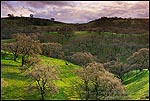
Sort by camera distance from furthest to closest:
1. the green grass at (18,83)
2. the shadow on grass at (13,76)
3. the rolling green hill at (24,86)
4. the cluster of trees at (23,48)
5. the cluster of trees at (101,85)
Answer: the cluster of trees at (23,48), the shadow on grass at (13,76), the green grass at (18,83), the rolling green hill at (24,86), the cluster of trees at (101,85)

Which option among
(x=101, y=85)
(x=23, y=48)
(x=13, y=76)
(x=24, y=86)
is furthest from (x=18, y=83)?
(x=101, y=85)

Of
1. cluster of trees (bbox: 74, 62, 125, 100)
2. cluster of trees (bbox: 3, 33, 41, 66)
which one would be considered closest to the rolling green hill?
cluster of trees (bbox: 74, 62, 125, 100)

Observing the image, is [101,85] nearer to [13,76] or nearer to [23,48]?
[13,76]

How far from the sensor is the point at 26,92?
106312 mm

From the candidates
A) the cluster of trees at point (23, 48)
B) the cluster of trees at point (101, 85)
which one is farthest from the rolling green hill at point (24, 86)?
the cluster of trees at point (23, 48)

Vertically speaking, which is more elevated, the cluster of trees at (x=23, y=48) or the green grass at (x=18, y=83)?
the cluster of trees at (x=23, y=48)

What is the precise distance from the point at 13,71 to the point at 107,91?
4478 cm

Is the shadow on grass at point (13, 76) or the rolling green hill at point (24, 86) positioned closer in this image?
the rolling green hill at point (24, 86)

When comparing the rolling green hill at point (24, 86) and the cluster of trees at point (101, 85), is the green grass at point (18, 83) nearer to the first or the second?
the rolling green hill at point (24, 86)

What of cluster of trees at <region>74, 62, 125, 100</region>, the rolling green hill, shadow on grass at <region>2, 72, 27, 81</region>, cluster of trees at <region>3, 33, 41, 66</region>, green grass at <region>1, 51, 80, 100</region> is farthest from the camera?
cluster of trees at <region>3, 33, 41, 66</region>

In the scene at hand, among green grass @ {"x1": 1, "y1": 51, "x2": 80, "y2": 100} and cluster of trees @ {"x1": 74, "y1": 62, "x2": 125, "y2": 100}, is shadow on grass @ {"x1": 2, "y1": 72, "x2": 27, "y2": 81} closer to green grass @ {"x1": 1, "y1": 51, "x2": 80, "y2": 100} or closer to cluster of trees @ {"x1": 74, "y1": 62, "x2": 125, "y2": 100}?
green grass @ {"x1": 1, "y1": 51, "x2": 80, "y2": 100}

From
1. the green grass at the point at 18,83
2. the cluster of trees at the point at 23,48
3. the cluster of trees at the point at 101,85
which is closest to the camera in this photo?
the cluster of trees at the point at 101,85

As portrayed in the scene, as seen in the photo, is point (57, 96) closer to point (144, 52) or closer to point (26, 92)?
point (26, 92)

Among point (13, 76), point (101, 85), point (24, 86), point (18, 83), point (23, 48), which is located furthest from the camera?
point (23, 48)
